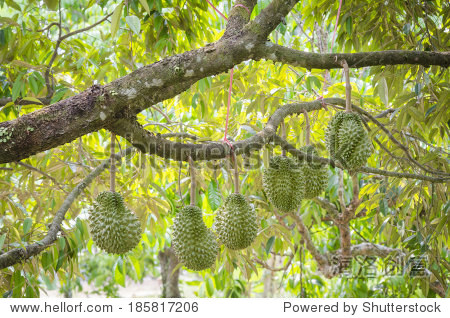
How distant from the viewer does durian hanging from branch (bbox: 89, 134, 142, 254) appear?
135 centimetres

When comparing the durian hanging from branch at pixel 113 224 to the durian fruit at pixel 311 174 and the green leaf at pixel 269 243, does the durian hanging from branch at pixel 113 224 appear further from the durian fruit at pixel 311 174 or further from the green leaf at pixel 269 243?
the green leaf at pixel 269 243

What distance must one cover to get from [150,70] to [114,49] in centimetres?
122

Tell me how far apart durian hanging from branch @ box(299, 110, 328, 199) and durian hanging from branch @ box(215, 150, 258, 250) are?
11.2 inches

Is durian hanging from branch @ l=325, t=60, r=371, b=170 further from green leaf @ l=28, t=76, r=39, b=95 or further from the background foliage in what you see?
green leaf @ l=28, t=76, r=39, b=95

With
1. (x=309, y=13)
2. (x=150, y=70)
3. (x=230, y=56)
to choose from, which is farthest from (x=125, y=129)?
(x=309, y=13)

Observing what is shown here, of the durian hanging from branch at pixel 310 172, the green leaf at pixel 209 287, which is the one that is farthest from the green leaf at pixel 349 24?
the green leaf at pixel 209 287

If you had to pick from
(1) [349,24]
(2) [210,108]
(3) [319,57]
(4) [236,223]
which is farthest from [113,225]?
(2) [210,108]

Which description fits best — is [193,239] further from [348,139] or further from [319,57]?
[319,57]

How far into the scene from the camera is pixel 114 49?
2.37 meters

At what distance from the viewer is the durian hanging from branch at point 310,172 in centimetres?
155

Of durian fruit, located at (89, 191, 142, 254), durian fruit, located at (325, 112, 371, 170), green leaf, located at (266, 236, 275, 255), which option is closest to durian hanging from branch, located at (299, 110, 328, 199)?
durian fruit, located at (325, 112, 371, 170)

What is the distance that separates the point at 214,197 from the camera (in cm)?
217

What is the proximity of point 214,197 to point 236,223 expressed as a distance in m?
0.82

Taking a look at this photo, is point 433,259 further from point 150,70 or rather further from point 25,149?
point 25,149
